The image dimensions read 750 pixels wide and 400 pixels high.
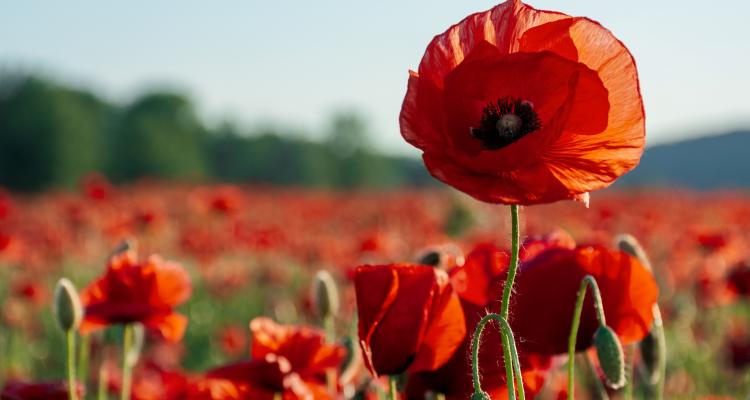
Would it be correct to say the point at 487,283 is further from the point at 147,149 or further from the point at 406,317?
the point at 147,149

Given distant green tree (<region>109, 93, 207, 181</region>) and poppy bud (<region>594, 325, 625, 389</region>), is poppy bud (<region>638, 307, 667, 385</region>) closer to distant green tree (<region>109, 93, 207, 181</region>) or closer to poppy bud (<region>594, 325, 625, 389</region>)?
poppy bud (<region>594, 325, 625, 389</region>)

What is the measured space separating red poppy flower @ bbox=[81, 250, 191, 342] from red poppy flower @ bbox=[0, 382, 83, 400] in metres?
0.18

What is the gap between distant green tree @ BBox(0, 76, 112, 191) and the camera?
39.2 m

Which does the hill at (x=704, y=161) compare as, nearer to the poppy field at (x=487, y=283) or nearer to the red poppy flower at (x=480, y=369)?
the poppy field at (x=487, y=283)

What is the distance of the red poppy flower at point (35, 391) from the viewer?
4.48 feet

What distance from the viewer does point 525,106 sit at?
0.90 m

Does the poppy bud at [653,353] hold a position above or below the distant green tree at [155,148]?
below

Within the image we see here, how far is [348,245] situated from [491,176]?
5.36 meters

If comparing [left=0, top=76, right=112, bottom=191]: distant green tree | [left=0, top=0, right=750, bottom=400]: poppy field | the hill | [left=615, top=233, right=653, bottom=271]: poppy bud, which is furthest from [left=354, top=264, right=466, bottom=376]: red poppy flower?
the hill

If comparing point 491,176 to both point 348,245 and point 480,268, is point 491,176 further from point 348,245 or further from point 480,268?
point 348,245

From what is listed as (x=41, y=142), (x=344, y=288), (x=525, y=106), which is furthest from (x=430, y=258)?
(x=41, y=142)

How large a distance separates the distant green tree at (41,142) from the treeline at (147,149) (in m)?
0.04

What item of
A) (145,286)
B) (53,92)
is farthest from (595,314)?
(53,92)

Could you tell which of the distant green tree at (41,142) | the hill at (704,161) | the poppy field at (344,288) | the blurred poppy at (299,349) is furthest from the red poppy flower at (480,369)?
the hill at (704,161)
